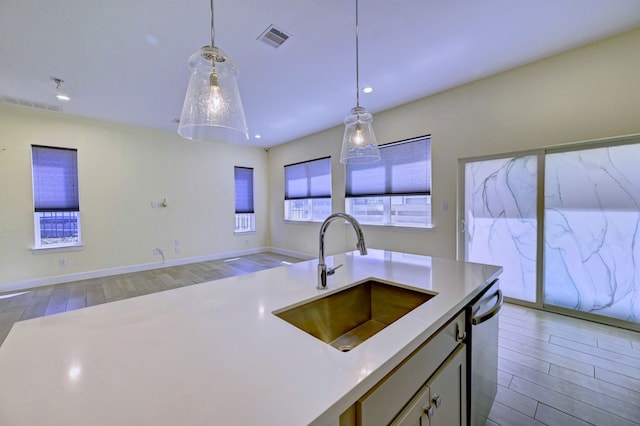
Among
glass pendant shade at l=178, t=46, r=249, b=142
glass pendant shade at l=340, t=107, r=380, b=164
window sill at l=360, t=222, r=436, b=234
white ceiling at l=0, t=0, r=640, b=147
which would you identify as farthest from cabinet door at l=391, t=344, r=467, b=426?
window sill at l=360, t=222, r=436, b=234

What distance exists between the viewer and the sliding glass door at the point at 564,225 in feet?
8.75

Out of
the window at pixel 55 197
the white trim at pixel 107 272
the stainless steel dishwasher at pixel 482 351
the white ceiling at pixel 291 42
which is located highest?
the white ceiling at pixel 291 42

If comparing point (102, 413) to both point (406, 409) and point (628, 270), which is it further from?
point (628, 270)

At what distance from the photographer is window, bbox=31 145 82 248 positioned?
4230mm

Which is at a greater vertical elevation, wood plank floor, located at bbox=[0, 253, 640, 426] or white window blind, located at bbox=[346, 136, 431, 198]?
white window blind, located at bbox=[346, 136, 431, 198]

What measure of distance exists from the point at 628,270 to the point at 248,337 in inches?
155

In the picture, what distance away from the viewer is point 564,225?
9.77 feet

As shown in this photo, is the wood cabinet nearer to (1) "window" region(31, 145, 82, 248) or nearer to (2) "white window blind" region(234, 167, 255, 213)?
(1) "window" region(31, 145, 82, 248)

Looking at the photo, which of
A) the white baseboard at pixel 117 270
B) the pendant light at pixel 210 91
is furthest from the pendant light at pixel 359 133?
the white baseboard at pixel 117 270

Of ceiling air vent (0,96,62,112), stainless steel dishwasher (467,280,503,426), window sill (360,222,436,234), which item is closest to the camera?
stainless steel dishwasher (467,280,503,426)

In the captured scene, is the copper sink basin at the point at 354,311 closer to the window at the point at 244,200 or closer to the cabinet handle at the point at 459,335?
the cabinet handle at the point at 459,335

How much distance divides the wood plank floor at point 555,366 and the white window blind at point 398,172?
2.11m

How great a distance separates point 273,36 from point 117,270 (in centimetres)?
511

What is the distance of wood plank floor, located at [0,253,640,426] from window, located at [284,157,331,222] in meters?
3.79
